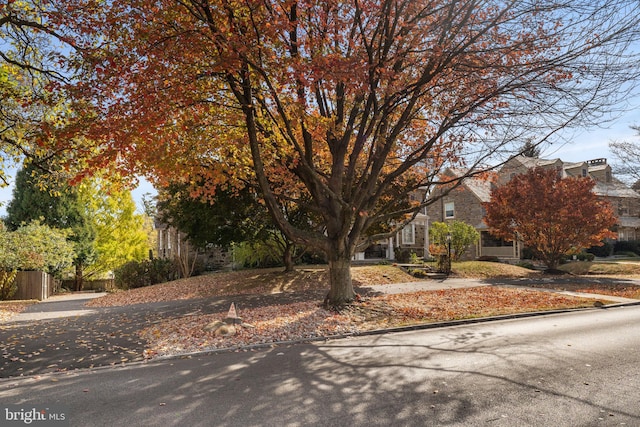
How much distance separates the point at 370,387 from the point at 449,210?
35607 millimetres

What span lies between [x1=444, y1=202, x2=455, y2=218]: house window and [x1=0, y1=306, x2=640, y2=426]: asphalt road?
31.3 m

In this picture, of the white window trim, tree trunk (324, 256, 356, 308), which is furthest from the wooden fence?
the white window trim

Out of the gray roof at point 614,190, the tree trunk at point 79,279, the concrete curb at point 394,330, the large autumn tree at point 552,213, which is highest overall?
the gray roof at point 614,190

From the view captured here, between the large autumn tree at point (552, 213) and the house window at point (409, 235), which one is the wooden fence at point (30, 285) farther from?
the house window at point (409, 235)

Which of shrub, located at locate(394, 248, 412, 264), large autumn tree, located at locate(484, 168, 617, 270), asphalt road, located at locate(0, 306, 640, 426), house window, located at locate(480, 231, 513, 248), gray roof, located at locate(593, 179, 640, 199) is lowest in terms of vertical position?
asphalt road, located at locate(0, 306, 640, 426)

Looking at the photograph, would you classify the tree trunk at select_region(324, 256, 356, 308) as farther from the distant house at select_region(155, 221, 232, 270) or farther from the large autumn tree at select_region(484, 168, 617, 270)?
the large autumn tree at select_region(484, 168, 617, 270)

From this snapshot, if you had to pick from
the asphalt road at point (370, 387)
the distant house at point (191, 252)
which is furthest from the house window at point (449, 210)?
the asphalt road at point (370, 387)

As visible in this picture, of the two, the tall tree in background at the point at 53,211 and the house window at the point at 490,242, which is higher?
the tall tree in background at the point at 53,211

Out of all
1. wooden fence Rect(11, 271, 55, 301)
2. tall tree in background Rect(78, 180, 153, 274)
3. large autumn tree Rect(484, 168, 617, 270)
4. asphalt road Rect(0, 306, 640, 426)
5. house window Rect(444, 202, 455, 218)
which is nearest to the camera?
asphalt road Rect(0, 306, 640, 426)

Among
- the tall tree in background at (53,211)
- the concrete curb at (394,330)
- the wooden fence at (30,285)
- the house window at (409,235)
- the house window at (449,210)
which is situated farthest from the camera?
the house window at (449,210)

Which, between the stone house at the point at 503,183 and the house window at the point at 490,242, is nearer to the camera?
the stone house at the point at 503,183

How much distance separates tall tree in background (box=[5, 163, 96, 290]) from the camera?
79.8 feet

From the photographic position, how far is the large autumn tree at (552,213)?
2141 cm

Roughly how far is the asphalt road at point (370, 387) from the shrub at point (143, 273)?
16938 mm
